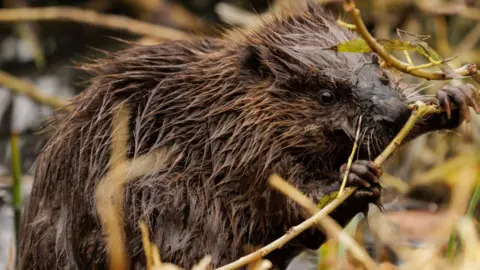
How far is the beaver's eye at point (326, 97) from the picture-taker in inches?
130

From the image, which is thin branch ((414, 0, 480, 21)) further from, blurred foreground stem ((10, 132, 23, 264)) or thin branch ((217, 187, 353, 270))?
thin branch ((217, 187, 353, 270))

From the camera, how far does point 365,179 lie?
310cm

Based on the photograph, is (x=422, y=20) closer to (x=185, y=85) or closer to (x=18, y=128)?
(x=18, y=128)

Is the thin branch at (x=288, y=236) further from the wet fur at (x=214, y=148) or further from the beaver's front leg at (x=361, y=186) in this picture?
the wet fur at (x=214, y=148)

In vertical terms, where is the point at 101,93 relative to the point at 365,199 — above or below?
above

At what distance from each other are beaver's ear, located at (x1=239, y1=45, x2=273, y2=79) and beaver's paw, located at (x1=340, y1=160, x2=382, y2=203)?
449 millimetres

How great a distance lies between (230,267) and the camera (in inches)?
113

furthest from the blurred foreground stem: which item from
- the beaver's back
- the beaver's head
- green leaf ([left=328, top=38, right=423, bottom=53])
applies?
green leaf ([left=328, top=38, right=423, bottom=53])

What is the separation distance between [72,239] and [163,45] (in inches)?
26.8

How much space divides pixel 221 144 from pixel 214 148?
0.08ft

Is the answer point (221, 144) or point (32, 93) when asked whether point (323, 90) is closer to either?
point (221, 144)

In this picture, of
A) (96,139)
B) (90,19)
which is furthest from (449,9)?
(96,139)

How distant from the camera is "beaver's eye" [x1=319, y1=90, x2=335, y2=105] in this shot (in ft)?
10.9

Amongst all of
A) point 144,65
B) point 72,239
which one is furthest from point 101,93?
point 72,239
